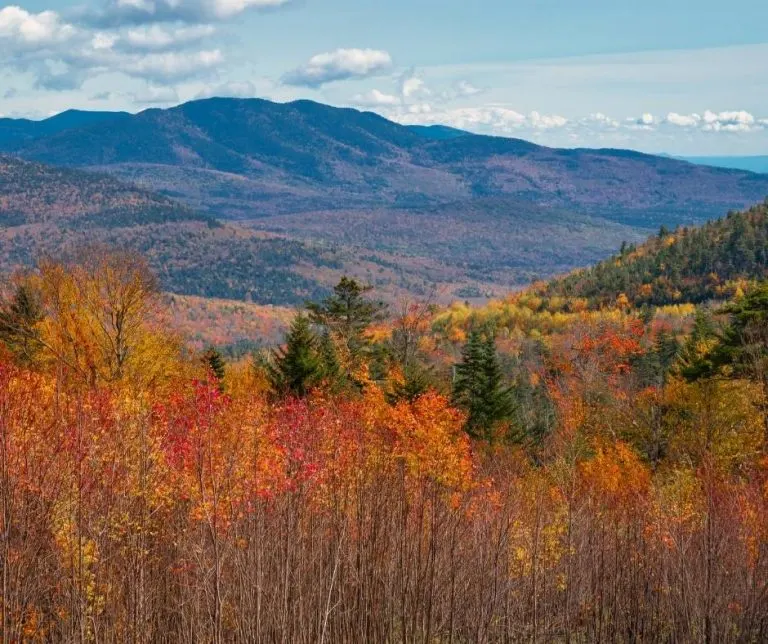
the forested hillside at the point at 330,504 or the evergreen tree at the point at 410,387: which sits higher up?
the forested hillside at the point at 330,504

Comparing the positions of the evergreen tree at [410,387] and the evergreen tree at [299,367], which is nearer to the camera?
the evergreen tree at [299,367]

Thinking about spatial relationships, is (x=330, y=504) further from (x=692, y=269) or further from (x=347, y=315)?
(x=692, y=269)

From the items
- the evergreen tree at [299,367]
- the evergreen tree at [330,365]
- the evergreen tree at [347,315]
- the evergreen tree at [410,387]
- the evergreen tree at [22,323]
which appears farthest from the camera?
the evergreen tree at [347,315]

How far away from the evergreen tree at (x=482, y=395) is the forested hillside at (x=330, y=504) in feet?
0.38

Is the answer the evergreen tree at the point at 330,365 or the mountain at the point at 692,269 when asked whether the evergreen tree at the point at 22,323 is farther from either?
the mountain at the point at 692,269

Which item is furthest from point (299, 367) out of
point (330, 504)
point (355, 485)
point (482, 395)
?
point (330, 504)

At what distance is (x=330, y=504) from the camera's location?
11.0 metres

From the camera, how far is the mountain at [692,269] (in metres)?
150

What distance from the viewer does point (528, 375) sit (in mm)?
91938

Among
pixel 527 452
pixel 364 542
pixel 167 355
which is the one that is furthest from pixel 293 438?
pixel 527 452

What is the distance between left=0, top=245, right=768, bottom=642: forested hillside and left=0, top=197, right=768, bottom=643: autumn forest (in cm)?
10

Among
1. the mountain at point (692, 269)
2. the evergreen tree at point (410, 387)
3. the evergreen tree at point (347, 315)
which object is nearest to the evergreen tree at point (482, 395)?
the evergreen tree at point (410, 387)

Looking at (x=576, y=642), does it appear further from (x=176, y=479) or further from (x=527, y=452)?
(x=527, y=452)

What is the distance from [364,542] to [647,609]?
238 inches
